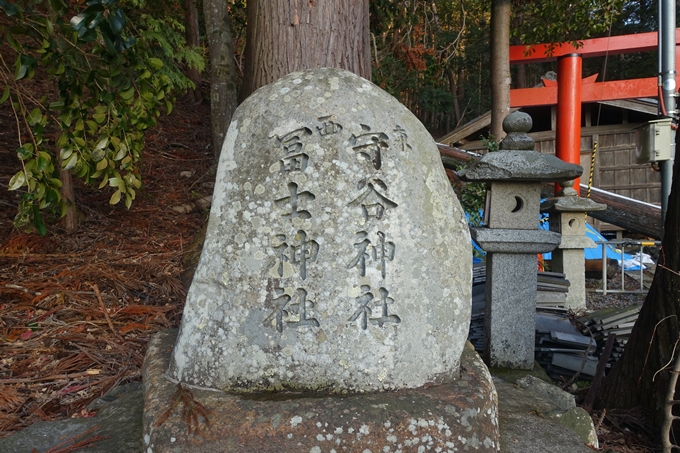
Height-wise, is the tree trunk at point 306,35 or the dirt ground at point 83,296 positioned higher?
the tree trunk at point 306,35

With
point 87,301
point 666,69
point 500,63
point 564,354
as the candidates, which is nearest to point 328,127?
point 87,301

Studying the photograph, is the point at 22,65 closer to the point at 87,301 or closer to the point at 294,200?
the point at 294,200

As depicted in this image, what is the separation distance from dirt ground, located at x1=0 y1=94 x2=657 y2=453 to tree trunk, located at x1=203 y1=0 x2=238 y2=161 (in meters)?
1.16

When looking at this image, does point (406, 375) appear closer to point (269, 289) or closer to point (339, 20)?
point (269, 289)

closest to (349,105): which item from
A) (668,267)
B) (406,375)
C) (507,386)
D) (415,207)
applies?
(415,207)

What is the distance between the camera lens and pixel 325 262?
188cm

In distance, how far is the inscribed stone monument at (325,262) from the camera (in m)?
1.85

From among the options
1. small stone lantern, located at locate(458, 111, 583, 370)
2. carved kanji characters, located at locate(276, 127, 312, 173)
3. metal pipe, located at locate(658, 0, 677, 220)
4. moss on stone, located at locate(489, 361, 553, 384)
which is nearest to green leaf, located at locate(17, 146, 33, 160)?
carved kanji characters, located at locate(276, 127, 312, 173)

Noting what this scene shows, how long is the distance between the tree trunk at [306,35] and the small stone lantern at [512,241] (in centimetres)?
128

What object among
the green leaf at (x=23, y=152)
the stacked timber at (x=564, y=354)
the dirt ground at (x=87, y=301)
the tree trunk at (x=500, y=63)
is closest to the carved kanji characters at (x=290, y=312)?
the dirt ground at (x=87, y=301)

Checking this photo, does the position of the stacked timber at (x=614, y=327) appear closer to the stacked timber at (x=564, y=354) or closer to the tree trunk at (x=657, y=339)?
the stacked timber at (x=564, y=354)

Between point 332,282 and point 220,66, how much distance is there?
486 cm

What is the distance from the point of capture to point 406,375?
1.88 m

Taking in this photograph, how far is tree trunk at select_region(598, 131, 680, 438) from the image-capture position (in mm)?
2818
